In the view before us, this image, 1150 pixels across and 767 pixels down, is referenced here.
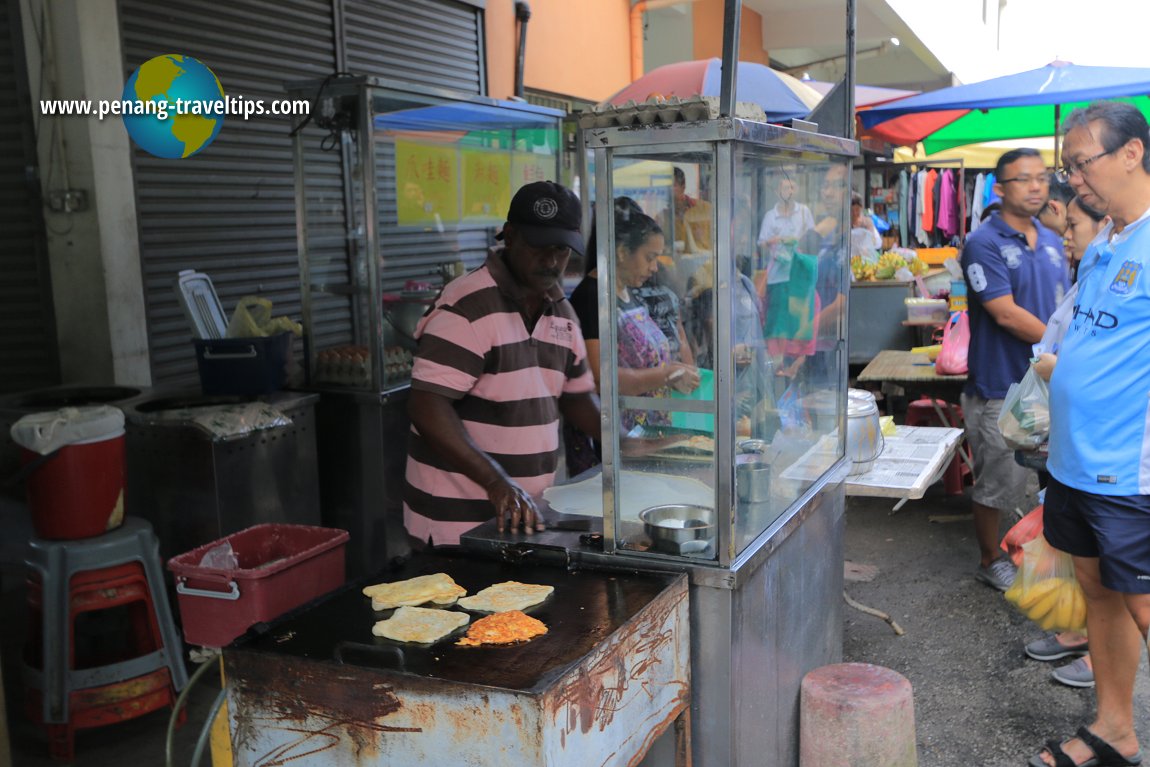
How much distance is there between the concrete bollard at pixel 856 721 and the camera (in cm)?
274

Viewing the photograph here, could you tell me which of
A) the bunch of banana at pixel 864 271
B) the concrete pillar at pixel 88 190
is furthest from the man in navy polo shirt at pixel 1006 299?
the concrete pillar at pixel 88 190

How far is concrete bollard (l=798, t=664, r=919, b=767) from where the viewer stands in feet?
8.98

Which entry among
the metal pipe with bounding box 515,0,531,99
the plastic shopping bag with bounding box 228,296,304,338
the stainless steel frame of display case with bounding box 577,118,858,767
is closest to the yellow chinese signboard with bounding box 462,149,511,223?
the plastic shopping bag with bounding box 228,296,304,338

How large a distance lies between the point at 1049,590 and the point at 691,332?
195 centimetres

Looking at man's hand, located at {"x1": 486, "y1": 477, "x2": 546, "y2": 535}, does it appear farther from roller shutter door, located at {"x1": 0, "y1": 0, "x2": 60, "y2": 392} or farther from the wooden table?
the wooden table

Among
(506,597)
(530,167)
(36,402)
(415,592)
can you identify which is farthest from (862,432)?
→ (36,402)

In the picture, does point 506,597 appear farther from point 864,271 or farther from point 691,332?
point 864,271

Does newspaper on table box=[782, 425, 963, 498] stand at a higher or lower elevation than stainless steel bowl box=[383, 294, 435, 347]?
lower

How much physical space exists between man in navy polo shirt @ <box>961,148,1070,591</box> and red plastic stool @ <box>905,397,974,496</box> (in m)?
1.26

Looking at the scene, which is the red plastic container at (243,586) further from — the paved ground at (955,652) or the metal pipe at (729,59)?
the paved ground at (955,652)

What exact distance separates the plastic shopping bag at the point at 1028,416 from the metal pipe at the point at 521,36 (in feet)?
18.5

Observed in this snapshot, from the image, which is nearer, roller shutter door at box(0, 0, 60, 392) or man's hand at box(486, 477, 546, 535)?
man's hand at box(486, 477, 546, 535)

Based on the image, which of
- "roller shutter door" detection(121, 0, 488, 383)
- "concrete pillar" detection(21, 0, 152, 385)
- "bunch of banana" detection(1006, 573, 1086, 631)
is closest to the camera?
"bunch of banana" detection(1006, 573, 1086, 631)

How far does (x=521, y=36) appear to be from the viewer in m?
8.31
